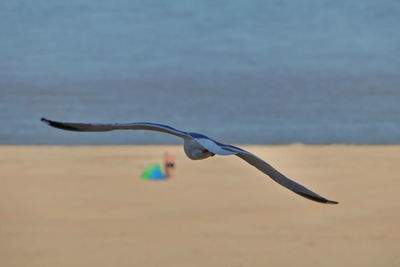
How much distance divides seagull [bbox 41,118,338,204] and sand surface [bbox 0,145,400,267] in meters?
7.81

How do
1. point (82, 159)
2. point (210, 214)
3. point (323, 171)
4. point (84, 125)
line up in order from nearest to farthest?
point (84, 125) → point (210, 214) → point (323, 171) → point (82, 159)

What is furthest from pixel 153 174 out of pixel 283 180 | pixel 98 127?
pixel 98 127

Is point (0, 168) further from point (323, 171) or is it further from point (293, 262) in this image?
point (293, 262)

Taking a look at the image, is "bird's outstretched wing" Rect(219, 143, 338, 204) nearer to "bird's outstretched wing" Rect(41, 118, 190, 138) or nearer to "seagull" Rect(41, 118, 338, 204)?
"seagull" Rect(41, 118, 338, 204)

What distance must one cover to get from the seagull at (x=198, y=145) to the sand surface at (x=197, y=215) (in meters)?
7.81

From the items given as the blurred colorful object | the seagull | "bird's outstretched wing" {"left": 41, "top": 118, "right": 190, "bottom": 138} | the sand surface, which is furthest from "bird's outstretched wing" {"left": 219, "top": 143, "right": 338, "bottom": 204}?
the blurred colorful object

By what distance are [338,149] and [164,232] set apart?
15.0m

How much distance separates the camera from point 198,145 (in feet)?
12.0

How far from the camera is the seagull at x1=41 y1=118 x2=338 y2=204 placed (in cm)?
334

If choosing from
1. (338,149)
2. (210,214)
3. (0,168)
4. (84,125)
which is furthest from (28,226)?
(338,149)

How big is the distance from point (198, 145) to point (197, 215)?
11.4 m

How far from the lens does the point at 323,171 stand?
20.5m

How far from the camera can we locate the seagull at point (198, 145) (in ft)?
10.9

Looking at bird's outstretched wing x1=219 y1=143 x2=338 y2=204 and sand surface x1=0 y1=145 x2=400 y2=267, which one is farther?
sand surface x1=0 y1=145 x2=400 y2=267
